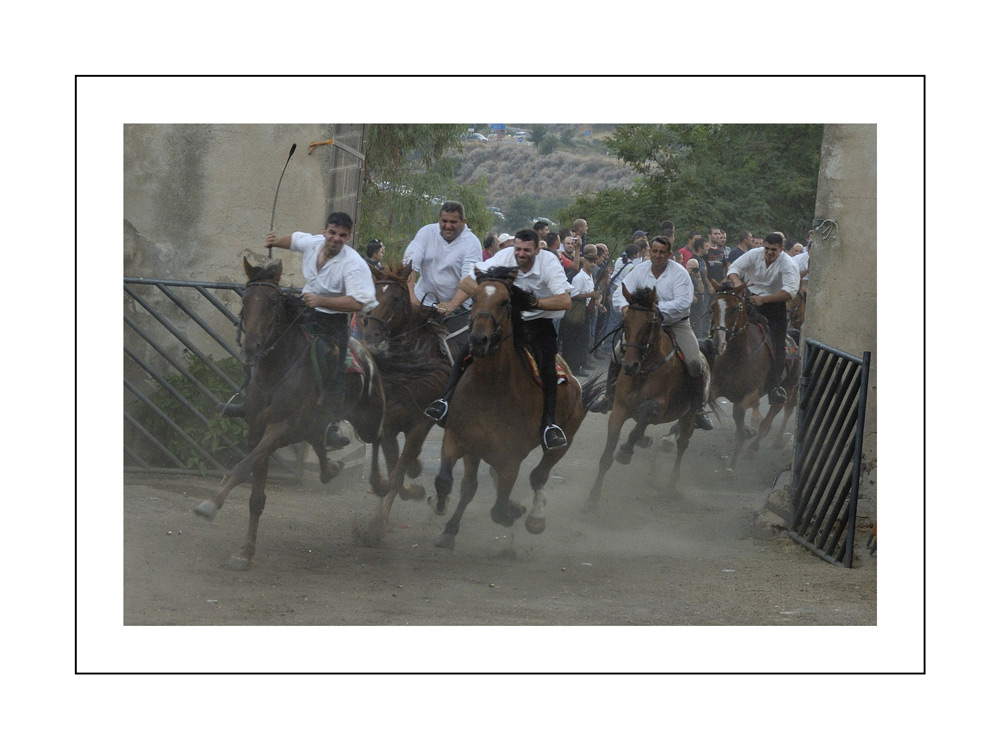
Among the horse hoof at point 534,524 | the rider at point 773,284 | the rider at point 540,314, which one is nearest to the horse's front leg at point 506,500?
the rider at point 540,314

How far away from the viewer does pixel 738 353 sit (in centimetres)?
1223

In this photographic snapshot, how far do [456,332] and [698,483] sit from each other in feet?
11.7

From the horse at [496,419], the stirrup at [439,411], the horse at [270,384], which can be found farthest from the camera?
the stirrup at [439,411]

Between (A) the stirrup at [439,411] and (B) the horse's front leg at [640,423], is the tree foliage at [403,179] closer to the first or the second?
(B) the horse's front leg at [640,423]

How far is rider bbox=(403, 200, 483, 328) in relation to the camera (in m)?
9.60

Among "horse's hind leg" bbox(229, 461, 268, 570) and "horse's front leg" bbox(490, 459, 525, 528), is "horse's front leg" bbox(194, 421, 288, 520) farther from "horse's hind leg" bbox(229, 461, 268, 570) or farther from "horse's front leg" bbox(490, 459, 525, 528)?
"horse's front leg" bbox(490, 459, 525, 528)

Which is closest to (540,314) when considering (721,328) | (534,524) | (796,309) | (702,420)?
(534,524)

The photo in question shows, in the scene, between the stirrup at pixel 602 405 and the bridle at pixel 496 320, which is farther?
the stirrup at pixel 602 405

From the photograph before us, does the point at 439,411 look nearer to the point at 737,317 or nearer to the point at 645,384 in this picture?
the point at 645,384

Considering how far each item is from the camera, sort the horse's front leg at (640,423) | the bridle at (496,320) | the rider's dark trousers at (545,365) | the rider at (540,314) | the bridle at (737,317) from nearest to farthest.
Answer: the bridle at (496,320)
the rider at (540,314)
the rider's dark trousers at (545,365)
the horse's front leg at (640,423)
the bridle at (737,317)

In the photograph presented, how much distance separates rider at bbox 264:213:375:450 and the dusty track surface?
3.72 feet

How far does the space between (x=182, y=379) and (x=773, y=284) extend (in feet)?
20.5

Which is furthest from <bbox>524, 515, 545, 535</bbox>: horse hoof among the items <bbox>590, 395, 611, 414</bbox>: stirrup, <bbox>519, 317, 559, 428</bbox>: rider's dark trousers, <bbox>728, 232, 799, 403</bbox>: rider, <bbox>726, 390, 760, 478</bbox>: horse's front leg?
<bbox>728, 232, 799, 403</bbox>: rider

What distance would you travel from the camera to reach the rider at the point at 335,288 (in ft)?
26.5
